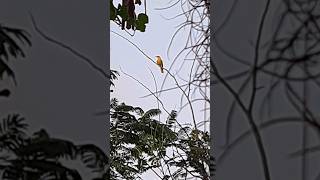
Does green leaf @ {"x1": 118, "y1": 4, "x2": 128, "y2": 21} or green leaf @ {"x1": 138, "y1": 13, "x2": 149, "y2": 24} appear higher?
green leaf @ {"x1": 118, "y1": 4, "x2": 128, "y2": 21}

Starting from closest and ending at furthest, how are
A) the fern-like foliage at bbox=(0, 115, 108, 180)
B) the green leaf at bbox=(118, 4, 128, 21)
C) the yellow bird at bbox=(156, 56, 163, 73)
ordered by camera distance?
the fern-like foliage at bbox=(0, 115, 108, 180) → the yellow bird at bbox=(156, 56, 163, 73) → the green leaf at bbox=(118, 4, 128, 21)

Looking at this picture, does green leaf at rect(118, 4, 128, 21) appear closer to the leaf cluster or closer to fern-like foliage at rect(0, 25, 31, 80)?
the leaf cluster

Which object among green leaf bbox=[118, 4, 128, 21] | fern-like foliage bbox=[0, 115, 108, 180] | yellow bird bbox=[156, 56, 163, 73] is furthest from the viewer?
green leaf bbox=[118, 4, 128, 21]

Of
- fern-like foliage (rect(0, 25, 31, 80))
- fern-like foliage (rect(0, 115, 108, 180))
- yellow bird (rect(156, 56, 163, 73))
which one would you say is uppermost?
yellow bird (rect(156, 56, 163, 73))

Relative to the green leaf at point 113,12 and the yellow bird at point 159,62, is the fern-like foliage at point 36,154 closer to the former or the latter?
the yellow bird at point 159,62

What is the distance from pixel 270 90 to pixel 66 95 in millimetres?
498

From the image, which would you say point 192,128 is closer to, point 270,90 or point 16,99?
point 270,90

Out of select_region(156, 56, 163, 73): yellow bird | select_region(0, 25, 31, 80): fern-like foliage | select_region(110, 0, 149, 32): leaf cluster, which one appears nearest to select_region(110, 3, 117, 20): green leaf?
select_region(110, 0, 149, 32): leaf cluster

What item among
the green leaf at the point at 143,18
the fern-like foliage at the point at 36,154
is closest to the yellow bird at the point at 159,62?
the green leaf at the point at 143,18

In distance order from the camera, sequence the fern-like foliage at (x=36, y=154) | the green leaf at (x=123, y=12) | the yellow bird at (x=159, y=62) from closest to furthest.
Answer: the fern-like foliage at (x=36, y=154), the yellow bird at (x=159, y=62), the green leaf at (x=123, y=12)

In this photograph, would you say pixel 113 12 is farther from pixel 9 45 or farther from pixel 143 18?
pixel 9 45

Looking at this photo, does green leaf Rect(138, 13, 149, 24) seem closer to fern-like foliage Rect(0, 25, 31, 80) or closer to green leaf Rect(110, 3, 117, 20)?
green leaf Rect(110, 3, 117, 20)

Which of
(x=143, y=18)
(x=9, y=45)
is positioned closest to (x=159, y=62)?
(x=143, y=18)

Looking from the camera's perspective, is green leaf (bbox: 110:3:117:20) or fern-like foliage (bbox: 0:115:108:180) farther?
green leaf (bbox: 110:3:117:20)
